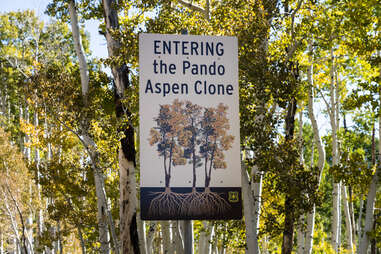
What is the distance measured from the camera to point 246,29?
9578mm

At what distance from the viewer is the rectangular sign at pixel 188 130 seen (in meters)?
5.32

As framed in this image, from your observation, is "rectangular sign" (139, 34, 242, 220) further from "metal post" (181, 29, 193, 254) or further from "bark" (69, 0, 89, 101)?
"bark" (69, 0, 89, 101)

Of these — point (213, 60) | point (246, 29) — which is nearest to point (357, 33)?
point (246, 29)

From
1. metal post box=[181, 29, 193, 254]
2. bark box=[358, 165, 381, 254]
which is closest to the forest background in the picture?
bark box=[358, 165, 381, 254]

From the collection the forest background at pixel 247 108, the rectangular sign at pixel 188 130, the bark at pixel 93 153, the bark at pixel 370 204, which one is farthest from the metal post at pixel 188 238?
the bark at pixel 93 153

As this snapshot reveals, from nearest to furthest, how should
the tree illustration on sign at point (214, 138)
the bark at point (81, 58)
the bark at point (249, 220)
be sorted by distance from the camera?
the tree illustration on sign at point (214, 138), the bark at point (249, 220), the bark at point (81, 58)

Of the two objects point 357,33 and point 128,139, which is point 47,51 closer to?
point 128,139

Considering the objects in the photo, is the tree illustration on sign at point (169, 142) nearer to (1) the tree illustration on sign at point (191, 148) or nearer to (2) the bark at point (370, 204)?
(1) the tree illustration on sign at point (191, 148)

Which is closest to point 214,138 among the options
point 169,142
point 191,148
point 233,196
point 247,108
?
point 191,148

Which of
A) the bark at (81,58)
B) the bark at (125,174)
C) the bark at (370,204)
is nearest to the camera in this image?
the bark at (370,204)

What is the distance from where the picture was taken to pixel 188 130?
5.48 meters

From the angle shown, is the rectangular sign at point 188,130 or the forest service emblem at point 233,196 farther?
the forest service emblem at point 233,196

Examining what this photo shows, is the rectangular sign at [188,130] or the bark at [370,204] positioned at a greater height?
the rectangular sign at [188,130]

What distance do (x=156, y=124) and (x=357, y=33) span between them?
6927 mm
